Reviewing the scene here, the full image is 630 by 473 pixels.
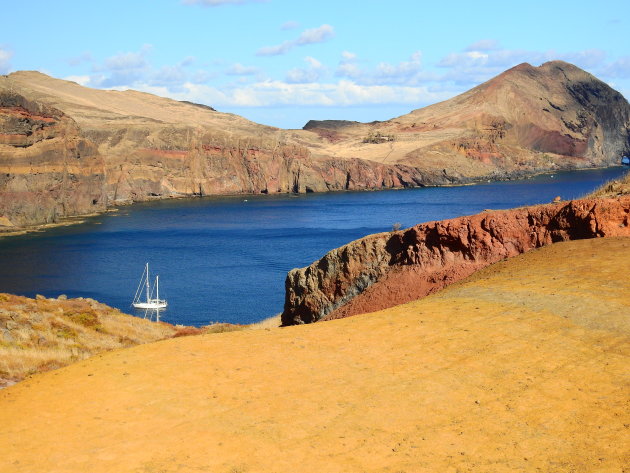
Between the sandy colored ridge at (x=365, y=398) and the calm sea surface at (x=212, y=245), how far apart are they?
118 feet

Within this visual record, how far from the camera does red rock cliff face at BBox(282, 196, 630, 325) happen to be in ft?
66.6

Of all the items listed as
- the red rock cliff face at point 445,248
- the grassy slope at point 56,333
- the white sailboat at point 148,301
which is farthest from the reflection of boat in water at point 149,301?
the red rock cliff face at point 445,248

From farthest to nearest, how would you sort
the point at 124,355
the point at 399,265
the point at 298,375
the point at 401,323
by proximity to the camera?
1. the point at 399,265
2. the point at 401,323
3. the point at 124,355
4. the point at 298,375

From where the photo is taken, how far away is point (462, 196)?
14450 cm

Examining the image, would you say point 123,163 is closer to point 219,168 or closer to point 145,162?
point 145,162

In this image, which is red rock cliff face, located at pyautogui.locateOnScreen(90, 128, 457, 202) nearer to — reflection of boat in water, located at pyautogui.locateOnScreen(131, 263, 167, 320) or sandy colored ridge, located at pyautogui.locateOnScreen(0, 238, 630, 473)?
reflection of boat in water, located at pyautogui.locateOnScreen(131, 263, 167, 320)

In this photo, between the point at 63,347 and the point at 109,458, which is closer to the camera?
the point at 109,458

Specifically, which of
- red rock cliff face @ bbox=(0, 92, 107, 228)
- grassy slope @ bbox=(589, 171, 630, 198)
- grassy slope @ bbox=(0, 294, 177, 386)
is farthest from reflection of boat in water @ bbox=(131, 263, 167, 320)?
red rock cliff face @ bbox=(0, 92, 107, 228)

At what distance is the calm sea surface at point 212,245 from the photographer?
5959 centimetres

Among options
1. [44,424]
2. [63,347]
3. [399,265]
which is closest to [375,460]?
[44,424]

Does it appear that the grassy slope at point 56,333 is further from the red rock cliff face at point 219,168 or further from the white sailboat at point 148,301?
the red rock cliff face at point 219,168

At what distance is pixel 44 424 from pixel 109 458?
6.06 ft

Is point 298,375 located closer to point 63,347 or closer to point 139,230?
point 63,347

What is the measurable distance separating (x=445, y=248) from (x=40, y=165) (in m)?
94.6
